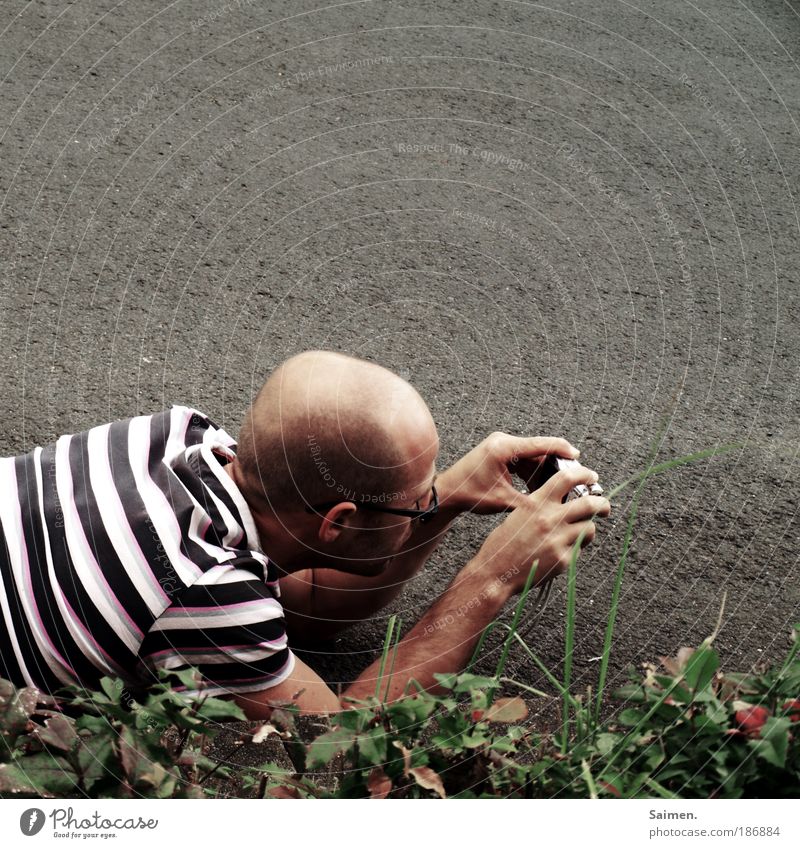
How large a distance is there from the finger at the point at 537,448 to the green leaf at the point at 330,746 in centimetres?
86

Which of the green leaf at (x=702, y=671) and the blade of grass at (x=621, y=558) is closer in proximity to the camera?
the green leaf at (x=702, y=671)

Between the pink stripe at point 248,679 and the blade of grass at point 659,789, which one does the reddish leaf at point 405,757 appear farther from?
the pink stripe at point 248,679

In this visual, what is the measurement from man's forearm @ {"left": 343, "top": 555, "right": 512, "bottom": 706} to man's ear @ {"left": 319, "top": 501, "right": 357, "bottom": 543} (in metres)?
0.23

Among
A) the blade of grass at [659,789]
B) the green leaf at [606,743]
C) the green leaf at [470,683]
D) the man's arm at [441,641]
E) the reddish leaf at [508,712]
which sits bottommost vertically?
the man's arm at [441,641]

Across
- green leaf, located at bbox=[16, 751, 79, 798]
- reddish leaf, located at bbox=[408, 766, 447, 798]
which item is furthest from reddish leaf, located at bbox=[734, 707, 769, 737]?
green leaf, located at bbox=[16, 751, 79, 798]

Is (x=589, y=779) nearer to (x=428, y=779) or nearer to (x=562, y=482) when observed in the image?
(x=428, y=779)

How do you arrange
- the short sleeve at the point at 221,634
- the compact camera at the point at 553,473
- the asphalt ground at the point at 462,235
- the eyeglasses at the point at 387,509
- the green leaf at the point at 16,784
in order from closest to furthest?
the green leaf at the point at 16,784
the short sleeve at the point at 221,634
the eyeglasses at the point at 387,509
the compact camera at the point at 553,473
the asphalt ground at the point at 462,235

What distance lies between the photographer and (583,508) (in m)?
1.67

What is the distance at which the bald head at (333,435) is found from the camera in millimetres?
1454

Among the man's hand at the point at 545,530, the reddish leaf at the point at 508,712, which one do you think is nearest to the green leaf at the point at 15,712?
the reddish leaf at the point at 508,712

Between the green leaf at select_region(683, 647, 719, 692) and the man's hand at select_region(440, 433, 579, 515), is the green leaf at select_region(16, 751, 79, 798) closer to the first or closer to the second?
the green leaf at select_region(683, 647, 719, 692)

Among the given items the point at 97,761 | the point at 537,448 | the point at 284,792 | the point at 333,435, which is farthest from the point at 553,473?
the point at 97,761

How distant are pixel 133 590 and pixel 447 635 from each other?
1.77 ft

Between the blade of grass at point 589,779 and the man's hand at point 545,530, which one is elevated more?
the man's hand at point 545,530
